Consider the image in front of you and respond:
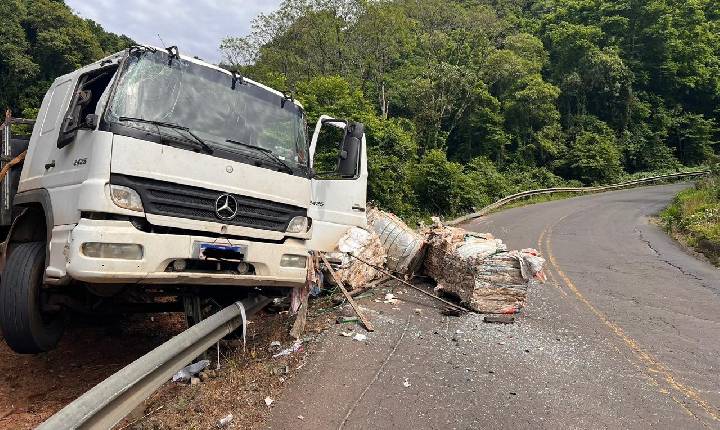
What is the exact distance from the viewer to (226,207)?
4520 mm

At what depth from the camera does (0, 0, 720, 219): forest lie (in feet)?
112

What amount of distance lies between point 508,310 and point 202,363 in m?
4.04

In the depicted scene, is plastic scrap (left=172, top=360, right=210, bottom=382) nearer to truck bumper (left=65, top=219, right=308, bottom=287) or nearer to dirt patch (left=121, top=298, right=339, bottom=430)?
dirt patch (left=121, top=298, right=339, bottom=430)

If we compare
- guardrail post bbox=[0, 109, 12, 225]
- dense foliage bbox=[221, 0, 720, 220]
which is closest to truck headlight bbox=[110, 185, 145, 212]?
guardrail post bbox=[0, 109, 12, 225]

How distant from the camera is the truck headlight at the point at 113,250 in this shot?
3.83 metres

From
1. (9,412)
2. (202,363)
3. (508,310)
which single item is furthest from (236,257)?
(508,310)

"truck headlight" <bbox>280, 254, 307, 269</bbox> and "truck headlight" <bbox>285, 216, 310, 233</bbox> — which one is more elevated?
"truck headlight" <bbox>285, 216, 310, 233</bbox>

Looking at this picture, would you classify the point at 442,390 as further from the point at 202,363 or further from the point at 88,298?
the point at 88,298

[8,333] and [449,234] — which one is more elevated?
[449,234]

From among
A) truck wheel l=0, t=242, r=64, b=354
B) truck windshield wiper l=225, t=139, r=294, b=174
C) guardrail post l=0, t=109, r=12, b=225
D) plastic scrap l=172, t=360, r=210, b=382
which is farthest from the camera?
guardrail post l=0, t=109, r=12, b=225

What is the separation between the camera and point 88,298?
4922 mm

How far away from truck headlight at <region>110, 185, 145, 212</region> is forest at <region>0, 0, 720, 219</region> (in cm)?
2628

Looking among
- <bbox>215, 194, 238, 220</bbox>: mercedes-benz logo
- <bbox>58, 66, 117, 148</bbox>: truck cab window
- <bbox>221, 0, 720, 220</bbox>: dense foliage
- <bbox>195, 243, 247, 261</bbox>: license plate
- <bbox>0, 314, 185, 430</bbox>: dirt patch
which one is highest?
<bbox>221, 0, 720, 220</bbox>: dense foliage

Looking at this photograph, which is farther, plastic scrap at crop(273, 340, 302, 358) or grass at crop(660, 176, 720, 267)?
grass at crop(660, 176, 720, 267)
